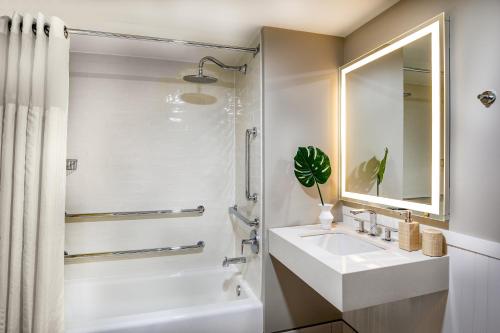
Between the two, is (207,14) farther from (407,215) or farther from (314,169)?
(407,215)

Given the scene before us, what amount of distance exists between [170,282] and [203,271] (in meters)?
0.28

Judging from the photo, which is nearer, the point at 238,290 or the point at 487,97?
the point at 487,97

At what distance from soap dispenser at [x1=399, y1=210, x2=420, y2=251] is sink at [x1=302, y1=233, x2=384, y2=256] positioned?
0.27 metres

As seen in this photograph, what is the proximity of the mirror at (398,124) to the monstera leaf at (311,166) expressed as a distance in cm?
23

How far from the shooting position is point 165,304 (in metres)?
2.41

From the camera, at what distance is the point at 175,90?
2.54 meters

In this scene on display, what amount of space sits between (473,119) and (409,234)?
593 millimetres

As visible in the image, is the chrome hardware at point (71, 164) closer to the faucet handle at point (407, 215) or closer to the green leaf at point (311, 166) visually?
the green leaf at point (311, 166)

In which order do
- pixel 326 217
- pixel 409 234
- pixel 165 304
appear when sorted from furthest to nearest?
pixel 165 304 < pixel 326 217 < pixel 409 234

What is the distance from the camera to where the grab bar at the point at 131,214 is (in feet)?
7.57

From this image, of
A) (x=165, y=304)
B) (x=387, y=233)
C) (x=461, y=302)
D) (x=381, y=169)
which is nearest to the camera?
(x=461, y=302)

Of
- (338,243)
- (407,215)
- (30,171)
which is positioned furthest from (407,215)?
(30,171)

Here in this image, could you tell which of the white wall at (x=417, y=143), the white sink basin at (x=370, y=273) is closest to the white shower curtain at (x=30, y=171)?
the white sink basin at (x=370, y=273)

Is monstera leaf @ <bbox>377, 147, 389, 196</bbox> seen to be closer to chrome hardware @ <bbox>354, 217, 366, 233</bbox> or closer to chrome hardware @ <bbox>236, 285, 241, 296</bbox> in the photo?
chrome hardware @ <bbox>354, 217, 366, 233</bbox>
